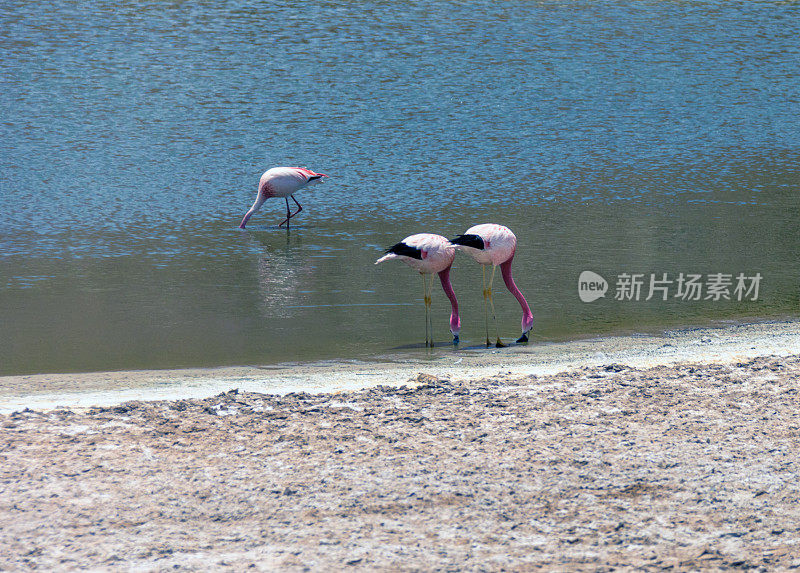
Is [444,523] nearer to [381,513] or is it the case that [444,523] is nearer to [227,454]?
[381,513]

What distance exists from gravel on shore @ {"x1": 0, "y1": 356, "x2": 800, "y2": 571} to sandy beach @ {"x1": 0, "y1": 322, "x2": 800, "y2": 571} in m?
0.01

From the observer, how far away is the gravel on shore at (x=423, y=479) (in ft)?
12.4

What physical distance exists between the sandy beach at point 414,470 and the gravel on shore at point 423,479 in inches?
0.5

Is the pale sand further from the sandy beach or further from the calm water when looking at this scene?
the calm water

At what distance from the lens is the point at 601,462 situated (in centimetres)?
460

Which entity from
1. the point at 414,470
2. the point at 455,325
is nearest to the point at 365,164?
the point at 455,325

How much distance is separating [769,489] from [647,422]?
37.7 inches

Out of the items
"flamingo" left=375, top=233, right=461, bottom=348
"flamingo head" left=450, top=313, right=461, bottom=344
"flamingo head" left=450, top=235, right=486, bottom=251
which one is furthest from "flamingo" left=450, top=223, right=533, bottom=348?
"flamingo head" left=450, top=313, right=461, bottom=344

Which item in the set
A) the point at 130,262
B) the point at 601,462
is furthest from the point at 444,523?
the point at 130,262

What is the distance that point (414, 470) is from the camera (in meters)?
4.54

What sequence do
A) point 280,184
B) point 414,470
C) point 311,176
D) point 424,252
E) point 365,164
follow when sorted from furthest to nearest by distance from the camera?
point 365,164, point 311,176, point 280,184, point 424,252, point 414,470

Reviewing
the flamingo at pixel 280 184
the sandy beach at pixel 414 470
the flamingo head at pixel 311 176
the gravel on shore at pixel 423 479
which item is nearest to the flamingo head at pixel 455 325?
the sandy beach at pixel 414 470

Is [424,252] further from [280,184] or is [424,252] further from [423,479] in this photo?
[280,184]

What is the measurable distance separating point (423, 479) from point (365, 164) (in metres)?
11.6
